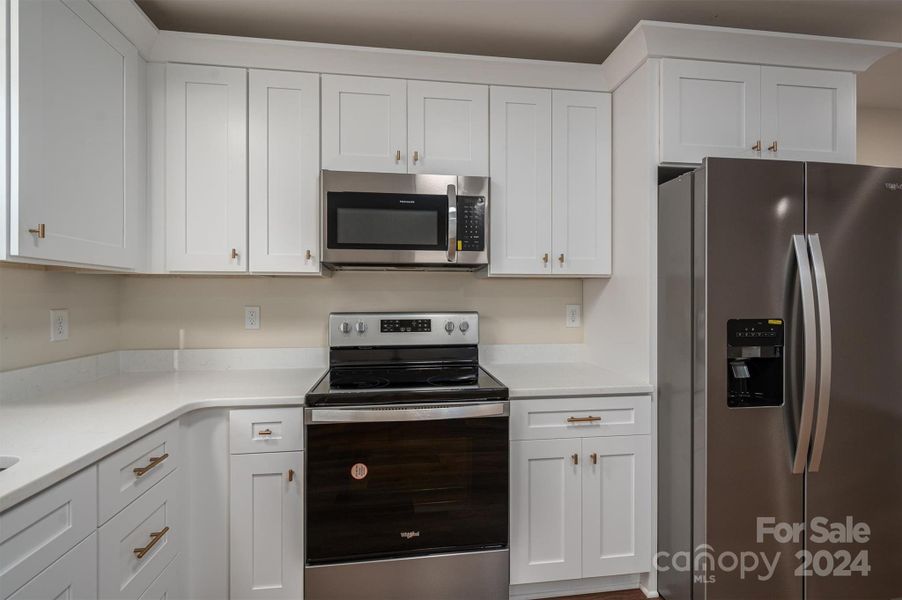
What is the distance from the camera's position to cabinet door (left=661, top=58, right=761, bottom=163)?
5.78 ft

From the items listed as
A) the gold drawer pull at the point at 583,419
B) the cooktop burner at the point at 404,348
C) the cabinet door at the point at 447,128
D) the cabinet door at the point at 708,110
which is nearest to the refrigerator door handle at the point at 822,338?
the cabinet door at the point at 708,110

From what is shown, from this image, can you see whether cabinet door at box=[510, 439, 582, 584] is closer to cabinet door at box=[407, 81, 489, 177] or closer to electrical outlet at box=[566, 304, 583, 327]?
electrical outlet at box=[566, 304, 583, 327]

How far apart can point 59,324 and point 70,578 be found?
3.70ft

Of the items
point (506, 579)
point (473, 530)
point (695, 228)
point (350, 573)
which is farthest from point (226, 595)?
point (695, 228)

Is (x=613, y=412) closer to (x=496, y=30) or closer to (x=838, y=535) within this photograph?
(x=838, y=535)

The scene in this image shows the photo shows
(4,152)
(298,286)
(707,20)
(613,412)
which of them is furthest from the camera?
(298,286)

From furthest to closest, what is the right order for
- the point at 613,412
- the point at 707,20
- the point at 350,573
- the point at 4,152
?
the point at 707,20, the point at 613,412, the point at 350,573, the point at 4,152

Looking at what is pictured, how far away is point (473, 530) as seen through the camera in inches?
63.7

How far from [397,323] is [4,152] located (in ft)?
4.59

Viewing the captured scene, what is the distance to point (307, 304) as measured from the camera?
2.19 metres

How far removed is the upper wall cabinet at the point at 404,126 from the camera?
1881mm

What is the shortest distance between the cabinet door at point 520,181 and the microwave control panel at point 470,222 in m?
0.12

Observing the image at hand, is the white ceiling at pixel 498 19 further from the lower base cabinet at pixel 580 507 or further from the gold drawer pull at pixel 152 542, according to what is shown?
the gold drawer pull at pixel 152 542

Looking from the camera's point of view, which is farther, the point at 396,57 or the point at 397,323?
the point at 397,323
